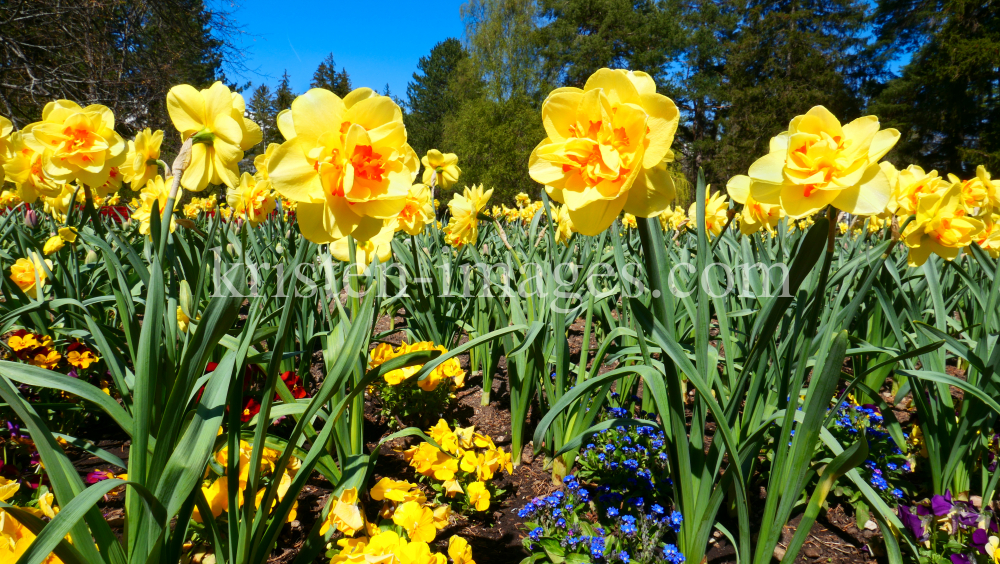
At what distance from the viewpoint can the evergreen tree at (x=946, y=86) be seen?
57.1 feet

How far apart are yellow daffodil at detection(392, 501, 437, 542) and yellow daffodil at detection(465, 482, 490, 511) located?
415 mm

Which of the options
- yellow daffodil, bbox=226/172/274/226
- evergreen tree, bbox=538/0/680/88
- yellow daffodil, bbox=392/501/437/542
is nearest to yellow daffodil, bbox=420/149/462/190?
yellow daffodil, bbox=226/172/274/226

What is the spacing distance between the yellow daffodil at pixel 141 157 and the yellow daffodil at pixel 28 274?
136 cm

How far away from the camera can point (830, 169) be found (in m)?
0.92

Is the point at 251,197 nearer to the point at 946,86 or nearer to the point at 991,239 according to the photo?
the point at 991,239

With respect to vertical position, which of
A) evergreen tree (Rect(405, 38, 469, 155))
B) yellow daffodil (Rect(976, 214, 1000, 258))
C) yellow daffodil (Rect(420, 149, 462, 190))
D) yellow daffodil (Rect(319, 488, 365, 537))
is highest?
evergreen tree (Rect(405, 38, 469, 155))

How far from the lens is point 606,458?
6.19ft

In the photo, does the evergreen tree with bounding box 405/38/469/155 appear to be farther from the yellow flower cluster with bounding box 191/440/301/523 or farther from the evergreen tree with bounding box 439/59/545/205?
the yellow flower cluster with bounding box 191/440/301/523

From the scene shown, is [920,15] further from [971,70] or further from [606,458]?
[606,458]

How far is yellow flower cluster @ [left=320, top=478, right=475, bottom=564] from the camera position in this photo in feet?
3.30

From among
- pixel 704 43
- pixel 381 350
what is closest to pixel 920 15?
pixel 704 43

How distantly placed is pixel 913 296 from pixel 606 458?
1.47m

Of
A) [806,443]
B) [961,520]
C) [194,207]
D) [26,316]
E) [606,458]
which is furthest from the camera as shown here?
[194,207]

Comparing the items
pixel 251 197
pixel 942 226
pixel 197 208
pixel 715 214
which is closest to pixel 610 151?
pixel 942 226
